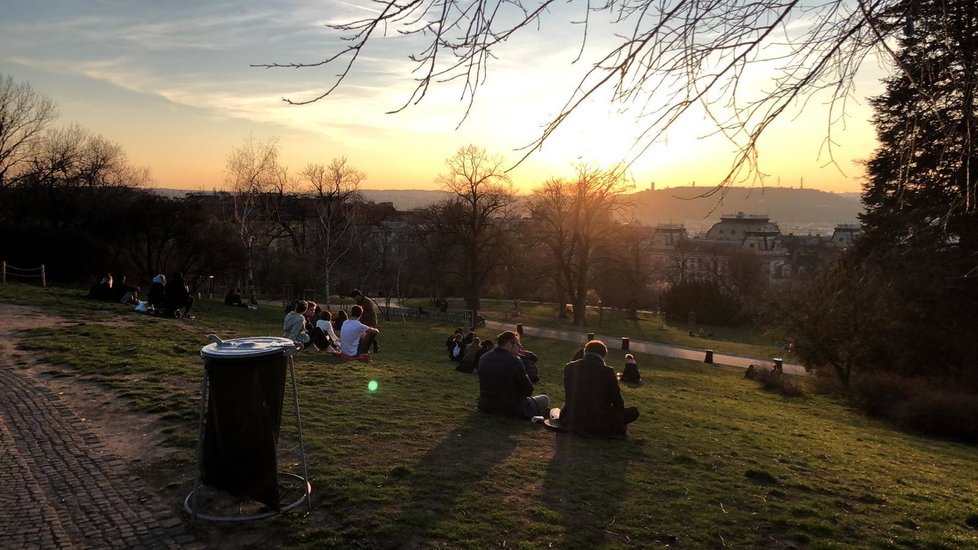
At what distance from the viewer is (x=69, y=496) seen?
4.99 metres

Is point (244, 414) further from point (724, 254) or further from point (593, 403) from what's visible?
point (724, 254)

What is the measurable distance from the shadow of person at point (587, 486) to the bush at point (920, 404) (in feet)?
37.7

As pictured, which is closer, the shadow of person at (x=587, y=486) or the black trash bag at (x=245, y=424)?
Result: the black trash bag at (x=245, y=424)

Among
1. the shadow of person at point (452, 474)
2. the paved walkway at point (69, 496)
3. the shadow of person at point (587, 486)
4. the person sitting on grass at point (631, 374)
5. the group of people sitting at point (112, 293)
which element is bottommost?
the person sitting on grass at point (631, 374)

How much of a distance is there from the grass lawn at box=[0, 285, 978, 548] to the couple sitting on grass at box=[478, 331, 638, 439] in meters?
0.25

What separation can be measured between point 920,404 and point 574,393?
12.6 m

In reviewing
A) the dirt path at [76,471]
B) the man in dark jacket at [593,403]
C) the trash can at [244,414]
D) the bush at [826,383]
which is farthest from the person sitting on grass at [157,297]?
the bush at [826,383]

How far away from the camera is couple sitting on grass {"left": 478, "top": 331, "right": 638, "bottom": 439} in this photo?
7.35 m

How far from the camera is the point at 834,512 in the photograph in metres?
5.58

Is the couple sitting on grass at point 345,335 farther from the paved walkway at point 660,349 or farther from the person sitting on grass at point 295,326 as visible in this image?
the paved walkway at point 660,349

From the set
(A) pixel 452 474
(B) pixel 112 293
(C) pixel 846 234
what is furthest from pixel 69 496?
(C) pixel 846 234

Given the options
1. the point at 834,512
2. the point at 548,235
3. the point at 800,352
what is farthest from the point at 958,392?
the point at 548,235

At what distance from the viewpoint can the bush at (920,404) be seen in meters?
14.4

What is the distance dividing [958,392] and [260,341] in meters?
19.7
